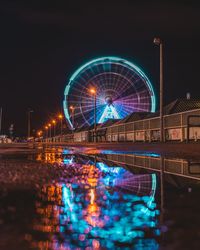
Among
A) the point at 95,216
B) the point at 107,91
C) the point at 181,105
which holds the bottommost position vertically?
the point at 95,216

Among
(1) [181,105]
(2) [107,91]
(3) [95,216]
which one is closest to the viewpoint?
(3) [95,216]

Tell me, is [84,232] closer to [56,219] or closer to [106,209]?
[56,219]

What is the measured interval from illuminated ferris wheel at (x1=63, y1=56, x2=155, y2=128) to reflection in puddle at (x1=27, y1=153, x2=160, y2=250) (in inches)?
1577

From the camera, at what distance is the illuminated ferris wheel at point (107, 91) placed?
44.9 metres

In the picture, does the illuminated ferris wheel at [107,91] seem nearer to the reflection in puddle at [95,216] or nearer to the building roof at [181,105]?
the building roof at [181,105]

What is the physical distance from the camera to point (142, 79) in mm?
45062

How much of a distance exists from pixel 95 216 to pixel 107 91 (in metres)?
43.4

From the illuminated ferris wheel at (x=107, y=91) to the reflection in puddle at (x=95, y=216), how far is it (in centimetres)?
4006

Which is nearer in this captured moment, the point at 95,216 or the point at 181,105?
the point at 95,216

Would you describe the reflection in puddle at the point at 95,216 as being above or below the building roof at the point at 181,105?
below

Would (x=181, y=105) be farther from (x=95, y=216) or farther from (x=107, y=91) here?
(x=95, y=216)

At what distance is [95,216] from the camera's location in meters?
2.88

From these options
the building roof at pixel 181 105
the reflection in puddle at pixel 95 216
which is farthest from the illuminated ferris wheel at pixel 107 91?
the reflection in puddle at pixel 95 216

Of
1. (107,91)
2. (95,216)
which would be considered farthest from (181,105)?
(95,216)
